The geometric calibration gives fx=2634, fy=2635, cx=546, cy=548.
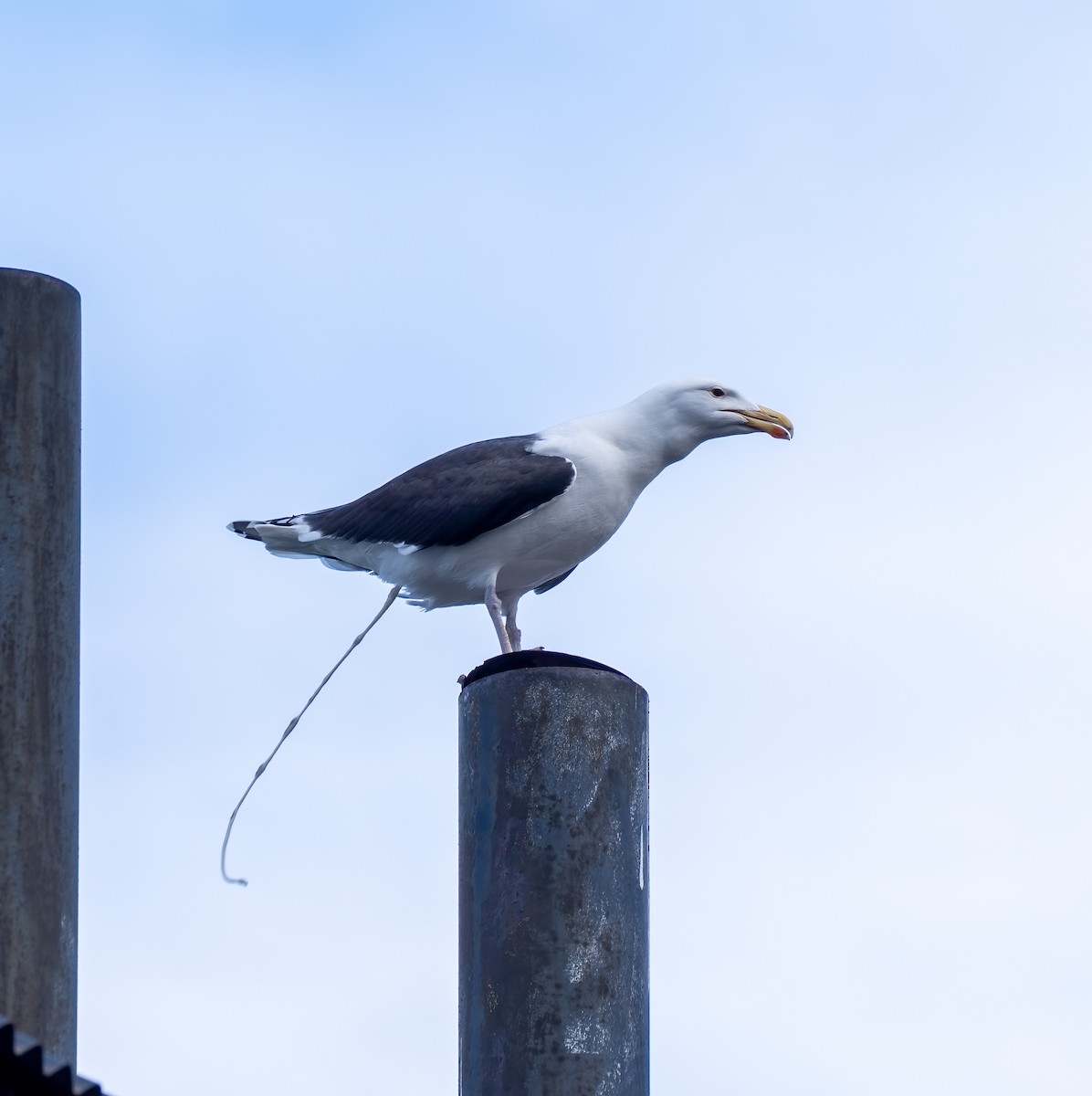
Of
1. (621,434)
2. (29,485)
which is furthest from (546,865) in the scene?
(621,434)

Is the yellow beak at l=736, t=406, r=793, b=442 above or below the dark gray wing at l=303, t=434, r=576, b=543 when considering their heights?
above

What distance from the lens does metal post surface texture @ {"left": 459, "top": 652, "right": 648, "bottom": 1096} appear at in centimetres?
859

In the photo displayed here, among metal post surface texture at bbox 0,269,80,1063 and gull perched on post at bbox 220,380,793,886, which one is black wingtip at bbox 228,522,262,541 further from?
metal post surface texture at bbox 0,269,80,1063

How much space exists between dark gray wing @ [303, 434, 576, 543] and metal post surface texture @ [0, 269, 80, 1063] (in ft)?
6.67

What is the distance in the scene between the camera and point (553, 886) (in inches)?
344

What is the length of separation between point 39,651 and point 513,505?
2503 millimetres

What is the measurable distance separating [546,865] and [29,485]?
245cm

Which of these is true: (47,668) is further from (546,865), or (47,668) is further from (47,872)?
(546,865)

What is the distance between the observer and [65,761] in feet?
31.1

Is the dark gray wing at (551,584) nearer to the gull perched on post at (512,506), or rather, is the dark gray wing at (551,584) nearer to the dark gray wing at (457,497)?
the gull perched on post at (512,506)

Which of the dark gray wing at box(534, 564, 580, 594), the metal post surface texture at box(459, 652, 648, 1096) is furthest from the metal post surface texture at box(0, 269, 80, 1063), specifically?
the dark gray wing at box(534, 564, 580, 594)

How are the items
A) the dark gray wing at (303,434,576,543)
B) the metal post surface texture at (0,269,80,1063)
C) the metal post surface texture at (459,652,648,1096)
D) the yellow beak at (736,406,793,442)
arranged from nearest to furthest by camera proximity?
the metal post surface texture at (459,652,648,1096) → the metal post surface texture at (0,269,80,1063) → the dark gray wing at (303,434,576,543) → the yellow beak at (736,406,793,442)

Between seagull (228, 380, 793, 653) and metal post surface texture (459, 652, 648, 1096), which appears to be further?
seagull (228, 380, 793, 653)

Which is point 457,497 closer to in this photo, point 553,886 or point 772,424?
point 772,424
